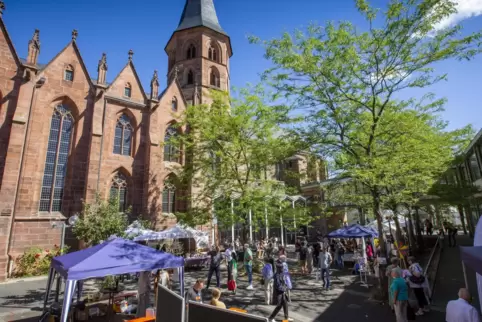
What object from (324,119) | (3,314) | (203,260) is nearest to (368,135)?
(324,119)

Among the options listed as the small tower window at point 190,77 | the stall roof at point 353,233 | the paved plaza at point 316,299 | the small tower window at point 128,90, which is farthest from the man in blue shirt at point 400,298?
the small tower window at point 190,77

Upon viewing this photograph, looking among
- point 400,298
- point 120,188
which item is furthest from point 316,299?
point 120,188

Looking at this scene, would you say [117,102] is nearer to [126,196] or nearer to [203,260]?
[126,196]

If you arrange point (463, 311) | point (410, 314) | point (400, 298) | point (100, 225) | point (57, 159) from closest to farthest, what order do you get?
1. point (463, 311)
2. point (400, 298)
3. point (410, 314)
4. point (100, 225)
5. point (57, 159)

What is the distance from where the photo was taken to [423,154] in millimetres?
9961

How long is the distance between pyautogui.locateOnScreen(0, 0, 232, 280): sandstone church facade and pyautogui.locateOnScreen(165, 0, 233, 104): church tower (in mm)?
6243

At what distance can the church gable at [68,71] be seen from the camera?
20.5 m

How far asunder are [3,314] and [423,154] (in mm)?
15886

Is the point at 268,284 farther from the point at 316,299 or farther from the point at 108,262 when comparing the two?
A: the point at 108,262

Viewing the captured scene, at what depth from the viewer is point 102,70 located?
2214 cm

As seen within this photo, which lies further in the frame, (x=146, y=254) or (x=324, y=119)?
(x=324, y=119)

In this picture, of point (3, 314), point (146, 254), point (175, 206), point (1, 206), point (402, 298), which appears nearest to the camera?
point (402, 298)

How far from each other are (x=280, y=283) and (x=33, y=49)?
882 inches

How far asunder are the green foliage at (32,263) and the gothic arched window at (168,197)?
8.16m
